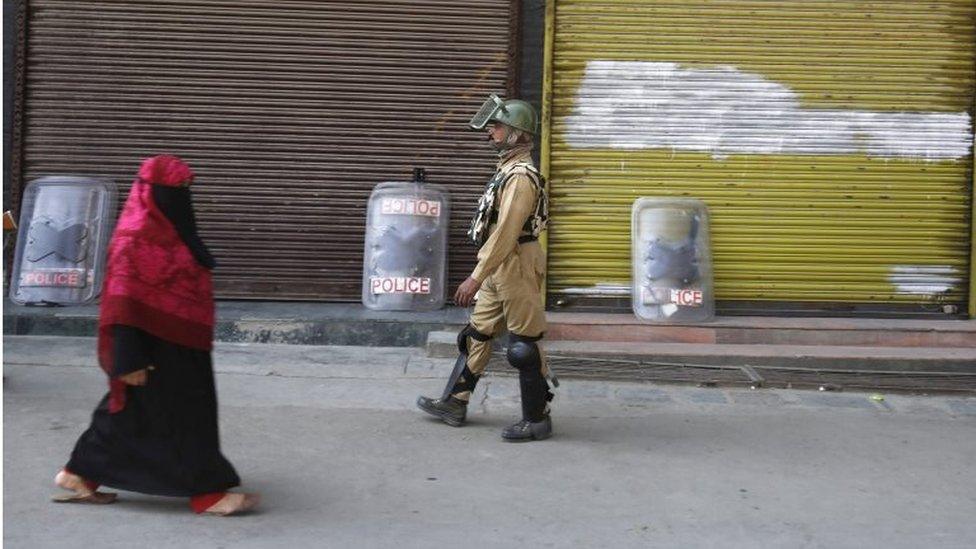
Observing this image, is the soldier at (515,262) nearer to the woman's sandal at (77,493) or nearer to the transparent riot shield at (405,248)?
the woman's sandal at (77,493)

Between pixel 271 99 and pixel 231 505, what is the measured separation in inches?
213

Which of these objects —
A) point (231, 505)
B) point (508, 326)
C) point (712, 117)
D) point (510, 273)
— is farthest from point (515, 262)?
point (712, 117)

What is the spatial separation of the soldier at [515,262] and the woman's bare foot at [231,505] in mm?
1699

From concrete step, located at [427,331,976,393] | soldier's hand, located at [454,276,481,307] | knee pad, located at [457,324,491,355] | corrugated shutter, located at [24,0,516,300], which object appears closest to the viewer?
soldier's hand, located at [454,276,481,307]

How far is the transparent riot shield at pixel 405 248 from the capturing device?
29.6 feet

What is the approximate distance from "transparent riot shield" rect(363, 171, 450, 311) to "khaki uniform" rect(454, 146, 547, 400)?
273 centimetres

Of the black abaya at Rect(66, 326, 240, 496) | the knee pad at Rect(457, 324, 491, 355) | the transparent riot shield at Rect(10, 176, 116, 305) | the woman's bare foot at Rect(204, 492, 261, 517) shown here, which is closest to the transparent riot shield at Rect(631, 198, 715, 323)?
the knee pad at Rect(457, 324, 491, 355)

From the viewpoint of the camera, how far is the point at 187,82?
31.2ft

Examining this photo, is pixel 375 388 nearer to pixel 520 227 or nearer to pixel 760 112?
pixel 520 227

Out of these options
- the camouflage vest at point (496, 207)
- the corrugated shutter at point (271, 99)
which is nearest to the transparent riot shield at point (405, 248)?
the corrugated shutter at point (271, 99)

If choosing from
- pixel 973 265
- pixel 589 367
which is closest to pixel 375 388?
pixel 589 367

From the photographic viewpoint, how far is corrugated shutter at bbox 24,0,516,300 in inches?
374

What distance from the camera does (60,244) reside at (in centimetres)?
902

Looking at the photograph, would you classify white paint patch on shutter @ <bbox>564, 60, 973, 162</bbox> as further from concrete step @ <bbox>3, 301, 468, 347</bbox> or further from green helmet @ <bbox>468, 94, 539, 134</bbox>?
green helmet @ <bbox>468, 94, 539, 134</bbox>
